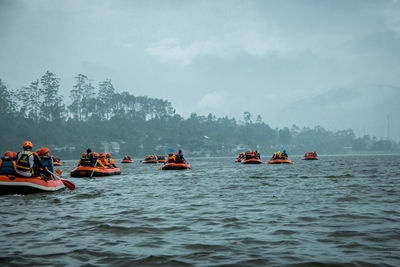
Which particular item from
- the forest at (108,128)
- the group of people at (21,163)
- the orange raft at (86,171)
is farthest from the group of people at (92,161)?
Answer: the forest at (108,128)

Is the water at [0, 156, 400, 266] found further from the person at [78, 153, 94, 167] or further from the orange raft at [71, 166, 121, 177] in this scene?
the person at [78, 153, 94, 167]

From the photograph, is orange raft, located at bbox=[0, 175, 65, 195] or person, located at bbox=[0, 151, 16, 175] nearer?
orange raft, located at bbox=[0, 175, 65, 195]

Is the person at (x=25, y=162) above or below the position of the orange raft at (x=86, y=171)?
above

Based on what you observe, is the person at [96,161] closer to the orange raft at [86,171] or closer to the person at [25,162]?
the orange raft at [86,171]

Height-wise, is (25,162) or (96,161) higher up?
(25,162)

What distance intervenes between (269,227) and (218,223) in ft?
3.85

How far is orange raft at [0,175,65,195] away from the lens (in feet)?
44.3

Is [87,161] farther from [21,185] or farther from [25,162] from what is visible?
[21,185]

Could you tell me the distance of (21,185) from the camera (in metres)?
13.7

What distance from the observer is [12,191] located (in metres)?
13.7

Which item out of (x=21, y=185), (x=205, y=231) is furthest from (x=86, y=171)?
(x=205, y=231)

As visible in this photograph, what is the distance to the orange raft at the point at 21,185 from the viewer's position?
13.5 meters

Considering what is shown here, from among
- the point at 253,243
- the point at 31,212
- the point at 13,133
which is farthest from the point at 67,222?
the point at 13,133

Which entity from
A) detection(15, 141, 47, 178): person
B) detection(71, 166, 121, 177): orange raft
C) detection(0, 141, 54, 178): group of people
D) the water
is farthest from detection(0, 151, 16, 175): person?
detection(71, 166, 121, 177): orange raft
